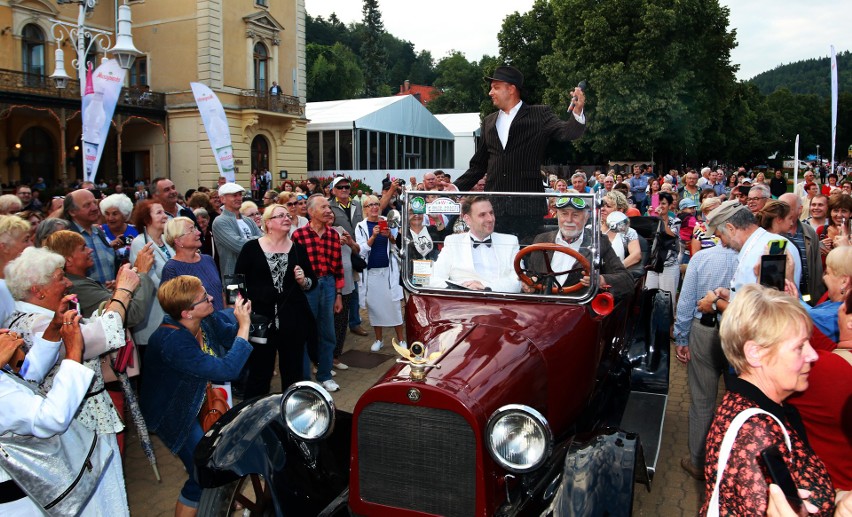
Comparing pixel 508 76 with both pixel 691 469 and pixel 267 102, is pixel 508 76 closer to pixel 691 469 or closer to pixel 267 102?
pixel 691 469

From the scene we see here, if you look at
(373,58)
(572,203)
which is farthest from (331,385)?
(373,58)

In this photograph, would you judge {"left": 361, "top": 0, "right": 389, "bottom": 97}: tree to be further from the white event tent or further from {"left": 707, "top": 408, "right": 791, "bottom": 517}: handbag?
{"left": 707, "top": 408, "right": 791, "bottom": 517}: handbag

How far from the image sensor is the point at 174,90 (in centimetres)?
2664

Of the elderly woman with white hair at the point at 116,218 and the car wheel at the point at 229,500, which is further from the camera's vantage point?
the elderly woman with white hair at the point at 116,218

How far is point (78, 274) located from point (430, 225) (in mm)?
2363

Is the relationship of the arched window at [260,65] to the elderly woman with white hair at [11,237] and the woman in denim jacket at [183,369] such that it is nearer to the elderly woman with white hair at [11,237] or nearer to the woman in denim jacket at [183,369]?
the elderly woman with white hair at [11,237]

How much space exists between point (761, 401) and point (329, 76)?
54364 mm

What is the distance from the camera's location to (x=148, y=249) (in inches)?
163

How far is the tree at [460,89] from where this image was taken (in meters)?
62.2

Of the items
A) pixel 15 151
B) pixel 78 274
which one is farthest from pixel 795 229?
pixel 15 151

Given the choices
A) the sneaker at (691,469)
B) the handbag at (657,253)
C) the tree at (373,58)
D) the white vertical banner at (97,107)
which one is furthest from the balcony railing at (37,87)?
the tree at (373,58)

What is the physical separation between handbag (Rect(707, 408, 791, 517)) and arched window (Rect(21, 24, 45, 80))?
27734mm

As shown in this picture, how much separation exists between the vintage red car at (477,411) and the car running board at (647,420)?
1cm

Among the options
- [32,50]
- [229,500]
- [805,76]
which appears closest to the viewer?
[229,500]
